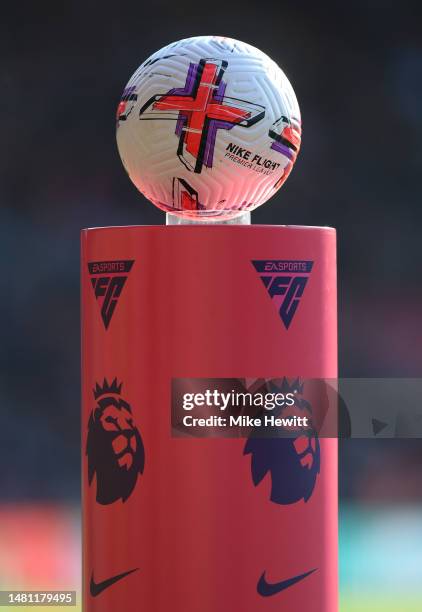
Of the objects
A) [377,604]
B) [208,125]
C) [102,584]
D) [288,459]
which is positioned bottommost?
[377,604]

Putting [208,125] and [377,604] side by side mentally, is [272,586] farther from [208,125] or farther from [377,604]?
[377,604]

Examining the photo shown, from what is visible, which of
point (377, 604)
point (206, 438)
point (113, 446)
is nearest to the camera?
point (206, 438)

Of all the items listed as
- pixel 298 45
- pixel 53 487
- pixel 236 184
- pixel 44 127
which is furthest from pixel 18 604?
pixel 298 45

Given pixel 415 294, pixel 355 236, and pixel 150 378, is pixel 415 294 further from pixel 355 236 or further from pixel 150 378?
pixel 150 378

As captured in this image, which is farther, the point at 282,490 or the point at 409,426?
the point at 409,426

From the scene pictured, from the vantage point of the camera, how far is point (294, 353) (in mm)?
3248

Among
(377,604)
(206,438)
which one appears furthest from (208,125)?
(377,604)

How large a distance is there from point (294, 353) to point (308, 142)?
12.5ft

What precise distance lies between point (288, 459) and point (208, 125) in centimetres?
92

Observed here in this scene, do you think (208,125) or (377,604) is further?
(377,604)

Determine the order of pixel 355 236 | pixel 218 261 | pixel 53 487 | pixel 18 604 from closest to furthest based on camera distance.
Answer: pixel 218 261 < pixel 18 604 < pixel 53 487 < pixel 355 236

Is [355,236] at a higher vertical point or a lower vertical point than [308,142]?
lower

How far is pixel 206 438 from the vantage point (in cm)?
319

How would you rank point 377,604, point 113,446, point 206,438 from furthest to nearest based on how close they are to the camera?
point 377,604, point 113,446, point 206,438
